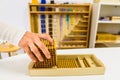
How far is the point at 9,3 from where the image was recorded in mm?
1702

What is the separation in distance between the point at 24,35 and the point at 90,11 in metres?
1.27

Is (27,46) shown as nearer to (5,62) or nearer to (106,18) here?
(5,62)

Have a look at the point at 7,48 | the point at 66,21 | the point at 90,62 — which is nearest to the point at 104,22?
the point at 66,21

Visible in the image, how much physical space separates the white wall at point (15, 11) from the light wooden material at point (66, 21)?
148mm

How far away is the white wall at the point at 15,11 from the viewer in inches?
66.9

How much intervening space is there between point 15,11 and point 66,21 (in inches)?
27.4

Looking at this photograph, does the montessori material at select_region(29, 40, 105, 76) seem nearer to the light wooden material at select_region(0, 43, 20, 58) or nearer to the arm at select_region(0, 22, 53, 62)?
the arm at select_region(0, 22, 53, 62)

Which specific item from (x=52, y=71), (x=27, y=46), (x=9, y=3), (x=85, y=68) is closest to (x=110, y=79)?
(x=85, y=68)

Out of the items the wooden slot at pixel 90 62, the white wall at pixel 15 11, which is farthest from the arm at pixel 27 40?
the white wall at pixel 15 11

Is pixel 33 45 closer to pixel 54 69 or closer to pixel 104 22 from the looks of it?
pixel 54 69

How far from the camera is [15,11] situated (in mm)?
1738

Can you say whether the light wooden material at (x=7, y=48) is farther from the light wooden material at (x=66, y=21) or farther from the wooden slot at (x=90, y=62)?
the wooden slot at (x=90, y=62)

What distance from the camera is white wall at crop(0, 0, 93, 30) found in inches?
66.9

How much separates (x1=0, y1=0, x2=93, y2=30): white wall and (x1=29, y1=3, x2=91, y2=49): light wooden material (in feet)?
0.48
